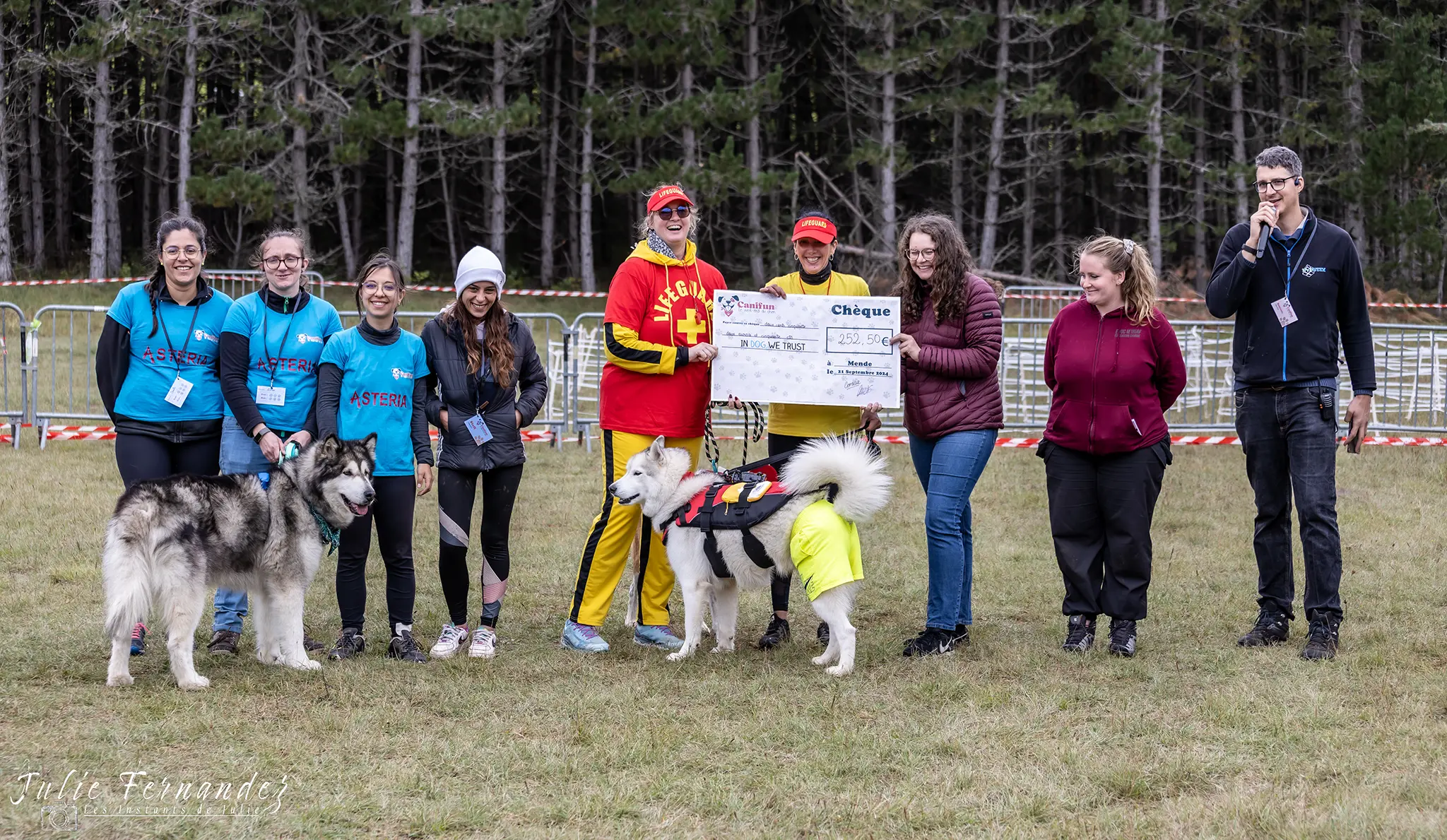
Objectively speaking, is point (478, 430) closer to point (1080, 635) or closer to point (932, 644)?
point (932, 644)

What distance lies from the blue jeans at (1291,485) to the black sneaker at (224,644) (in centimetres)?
487

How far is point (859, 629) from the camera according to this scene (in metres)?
6.34

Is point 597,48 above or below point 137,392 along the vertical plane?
above

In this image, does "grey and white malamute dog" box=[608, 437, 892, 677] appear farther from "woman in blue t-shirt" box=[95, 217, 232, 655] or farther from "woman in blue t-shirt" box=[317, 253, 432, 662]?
"woman in blue t-shirt" box=[95, 217, 232, 655]

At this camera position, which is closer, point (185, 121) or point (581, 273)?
point (185, 121)

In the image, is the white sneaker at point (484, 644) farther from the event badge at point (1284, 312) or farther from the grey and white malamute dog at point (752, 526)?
the event badge at point (1284, 312)

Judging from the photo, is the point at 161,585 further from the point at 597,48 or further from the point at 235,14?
the point at 597,48

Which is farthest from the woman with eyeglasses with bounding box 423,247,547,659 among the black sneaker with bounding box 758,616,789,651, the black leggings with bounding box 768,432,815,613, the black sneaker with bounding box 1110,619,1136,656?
the black sneaker with bounding box 1110,619,1136,656

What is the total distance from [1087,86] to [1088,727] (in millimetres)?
31050

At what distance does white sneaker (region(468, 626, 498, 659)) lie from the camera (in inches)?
224

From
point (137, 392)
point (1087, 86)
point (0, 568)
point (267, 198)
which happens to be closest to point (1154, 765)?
point (137, 392)

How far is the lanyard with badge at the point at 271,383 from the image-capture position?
5531mm

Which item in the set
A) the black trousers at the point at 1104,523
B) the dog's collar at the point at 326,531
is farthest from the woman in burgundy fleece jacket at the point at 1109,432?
the dog's collar at the point at 326,531

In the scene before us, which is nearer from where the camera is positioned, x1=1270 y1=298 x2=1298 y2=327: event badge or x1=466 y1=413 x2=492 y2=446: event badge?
x1=1270 y1=298 x2=1298 y2=327: event badge
